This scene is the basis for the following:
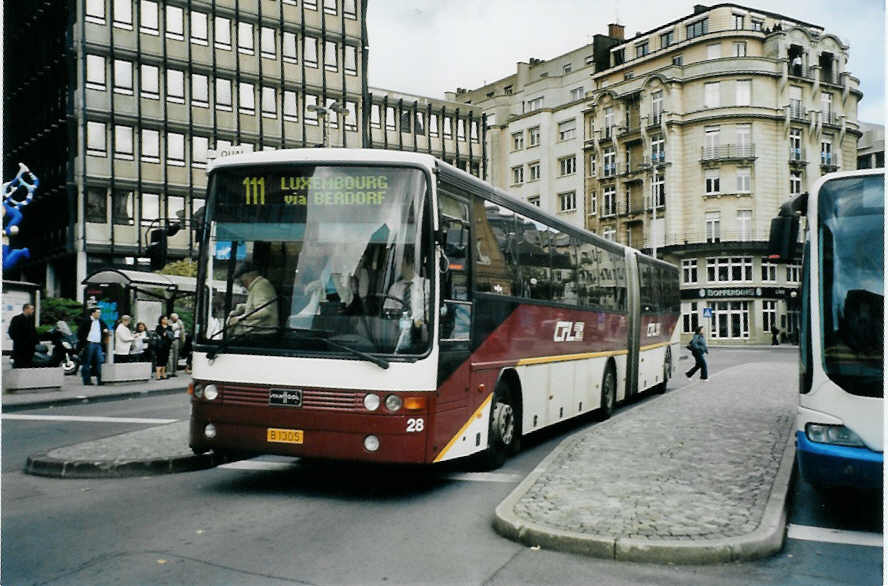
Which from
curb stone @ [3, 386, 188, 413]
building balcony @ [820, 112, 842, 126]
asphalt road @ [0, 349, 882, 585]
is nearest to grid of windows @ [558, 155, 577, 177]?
building balcony @ [820, 112, 842, 126]

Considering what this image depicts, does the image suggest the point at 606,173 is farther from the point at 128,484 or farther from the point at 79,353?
the point at 128,484

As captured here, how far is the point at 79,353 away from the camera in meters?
25.0

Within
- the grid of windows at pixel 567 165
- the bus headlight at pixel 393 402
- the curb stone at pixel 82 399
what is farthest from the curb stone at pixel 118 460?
the grid of windows at pixel 567 165

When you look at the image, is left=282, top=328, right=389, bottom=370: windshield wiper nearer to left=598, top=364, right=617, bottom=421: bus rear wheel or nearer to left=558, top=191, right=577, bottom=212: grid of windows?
left=598, top=364, right=617, bottom=421: bus rear wheel

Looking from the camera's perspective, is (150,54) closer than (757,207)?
Yes

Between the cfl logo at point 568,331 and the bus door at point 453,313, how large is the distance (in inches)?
138

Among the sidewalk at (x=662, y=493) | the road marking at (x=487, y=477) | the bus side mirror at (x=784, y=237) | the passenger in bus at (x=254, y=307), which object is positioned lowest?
the road marking at (x=487, y=477)

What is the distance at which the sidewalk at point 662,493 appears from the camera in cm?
622

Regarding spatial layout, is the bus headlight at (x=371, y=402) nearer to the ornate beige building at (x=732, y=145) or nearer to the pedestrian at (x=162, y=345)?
the pedestrian at (x=162, y=345)

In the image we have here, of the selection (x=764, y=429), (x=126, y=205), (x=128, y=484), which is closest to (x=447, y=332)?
(x=128, y=484)

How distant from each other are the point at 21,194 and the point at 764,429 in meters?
45.9

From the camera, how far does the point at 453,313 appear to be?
8727 mm

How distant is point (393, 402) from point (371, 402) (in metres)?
0.19

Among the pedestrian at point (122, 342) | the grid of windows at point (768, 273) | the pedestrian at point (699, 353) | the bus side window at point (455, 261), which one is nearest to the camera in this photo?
the bus side window at point (455, 261)
